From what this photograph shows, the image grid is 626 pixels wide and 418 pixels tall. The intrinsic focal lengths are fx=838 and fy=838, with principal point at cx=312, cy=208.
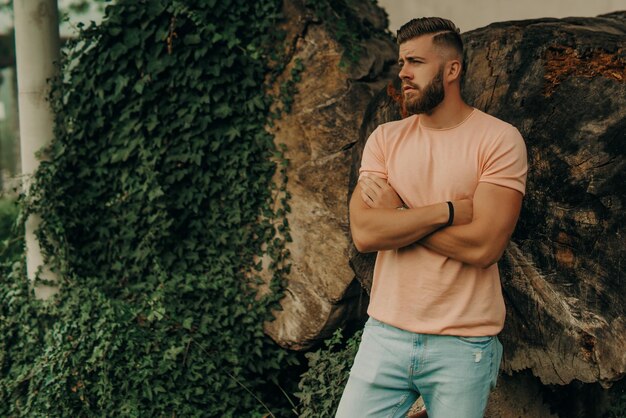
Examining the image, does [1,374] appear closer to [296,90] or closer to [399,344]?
[296,90]

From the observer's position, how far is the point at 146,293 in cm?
508

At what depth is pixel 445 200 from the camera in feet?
9.16

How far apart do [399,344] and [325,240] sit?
2.02 metres

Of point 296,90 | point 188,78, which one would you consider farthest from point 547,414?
point 188,78

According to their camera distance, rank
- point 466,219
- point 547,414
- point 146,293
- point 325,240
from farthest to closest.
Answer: point 146,293 < point 325,240 < point 547,414 < point 466,219

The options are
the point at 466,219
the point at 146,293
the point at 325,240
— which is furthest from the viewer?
the point at 146,293

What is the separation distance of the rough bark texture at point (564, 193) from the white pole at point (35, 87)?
2.93 metres

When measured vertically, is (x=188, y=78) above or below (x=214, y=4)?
below

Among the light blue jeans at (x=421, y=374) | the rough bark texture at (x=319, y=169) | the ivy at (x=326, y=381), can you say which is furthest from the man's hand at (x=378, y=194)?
the rough bark texture at (x=319, y=169)

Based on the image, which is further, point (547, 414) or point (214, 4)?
point (214, 4)

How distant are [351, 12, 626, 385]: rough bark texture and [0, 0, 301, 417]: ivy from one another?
174cm

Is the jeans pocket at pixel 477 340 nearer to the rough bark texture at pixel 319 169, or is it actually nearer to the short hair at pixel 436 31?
the short hair at pixel 436 31

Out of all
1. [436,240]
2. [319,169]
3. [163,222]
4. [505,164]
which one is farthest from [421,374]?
[163,222]

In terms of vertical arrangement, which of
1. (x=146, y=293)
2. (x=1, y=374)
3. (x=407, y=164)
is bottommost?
(x=1, y=374)
